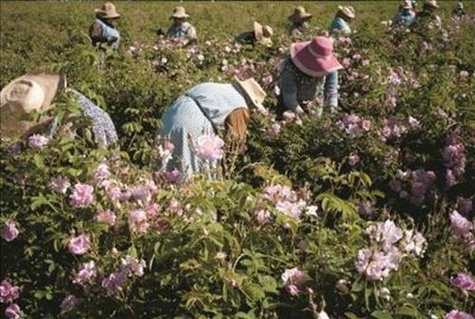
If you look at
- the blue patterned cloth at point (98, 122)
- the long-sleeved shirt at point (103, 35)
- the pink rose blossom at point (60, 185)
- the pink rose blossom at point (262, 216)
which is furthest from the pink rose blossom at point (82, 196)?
the long-sleeved shirt at point (103, 35)

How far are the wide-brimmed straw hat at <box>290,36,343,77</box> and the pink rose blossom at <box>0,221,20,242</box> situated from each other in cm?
273

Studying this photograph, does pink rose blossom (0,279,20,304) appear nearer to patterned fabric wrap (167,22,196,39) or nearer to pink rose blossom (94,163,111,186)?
pink rose blossom (94,163,111,186)

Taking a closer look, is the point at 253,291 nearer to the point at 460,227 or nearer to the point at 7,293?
the point at 460,227

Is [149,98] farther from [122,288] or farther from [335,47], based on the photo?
[122,288]

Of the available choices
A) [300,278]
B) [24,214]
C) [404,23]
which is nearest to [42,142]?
[24,214]

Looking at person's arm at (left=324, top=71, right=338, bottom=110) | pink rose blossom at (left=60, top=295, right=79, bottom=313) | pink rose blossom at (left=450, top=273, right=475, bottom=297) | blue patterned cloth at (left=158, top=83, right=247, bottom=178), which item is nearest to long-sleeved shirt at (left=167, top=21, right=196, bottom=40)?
person's arm at (left=324, top=71, right=338, bottom=110)

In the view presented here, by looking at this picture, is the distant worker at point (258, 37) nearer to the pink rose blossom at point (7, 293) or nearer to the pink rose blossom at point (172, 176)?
the pink rose blossom at point (172, 176)

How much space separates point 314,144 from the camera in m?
5.07

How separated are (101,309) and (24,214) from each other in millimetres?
678

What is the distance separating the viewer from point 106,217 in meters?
2.85

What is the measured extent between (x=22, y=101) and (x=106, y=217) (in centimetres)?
118

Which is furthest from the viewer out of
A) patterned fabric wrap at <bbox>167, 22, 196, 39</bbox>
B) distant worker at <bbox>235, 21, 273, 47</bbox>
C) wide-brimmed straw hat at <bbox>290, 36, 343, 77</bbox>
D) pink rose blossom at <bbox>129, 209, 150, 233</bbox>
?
patterned fabric wrap at <bbox>167, 22, 196, 39</bbox>

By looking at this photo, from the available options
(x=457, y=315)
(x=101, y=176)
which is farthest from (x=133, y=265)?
(x=457, y=315)

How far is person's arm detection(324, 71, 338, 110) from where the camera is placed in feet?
18.0
